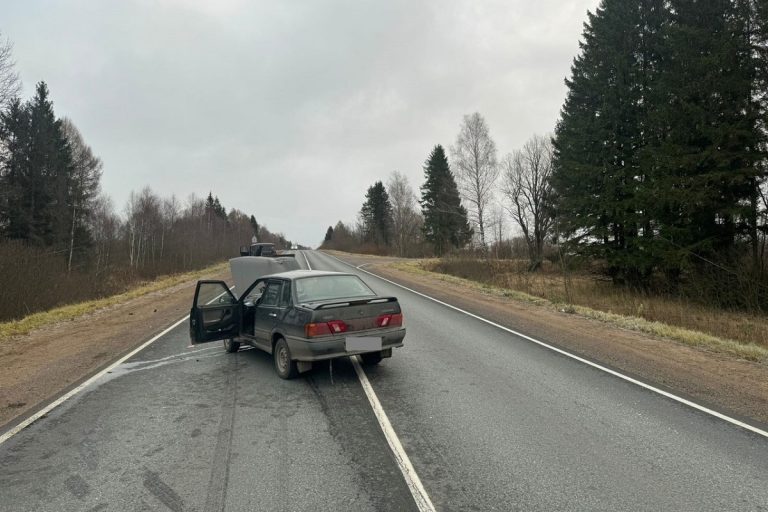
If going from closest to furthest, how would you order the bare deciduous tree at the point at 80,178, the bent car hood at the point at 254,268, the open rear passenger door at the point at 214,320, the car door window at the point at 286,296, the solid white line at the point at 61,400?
the solid white line at the point at 61,400, the car door window at the point at 286,296, the open rear passenger door at the point at 214,320, the bent car hood at the point at 254,268, the bare deciduous tree at the point at 80,178

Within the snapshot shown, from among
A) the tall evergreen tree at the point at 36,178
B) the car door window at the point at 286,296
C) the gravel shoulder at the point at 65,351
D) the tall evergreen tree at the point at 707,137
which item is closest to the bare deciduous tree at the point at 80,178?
the tall evergreen tree at the point at 36,178

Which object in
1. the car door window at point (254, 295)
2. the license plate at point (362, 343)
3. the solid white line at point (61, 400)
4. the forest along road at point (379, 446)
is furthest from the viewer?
the car door window at point (254, 295)

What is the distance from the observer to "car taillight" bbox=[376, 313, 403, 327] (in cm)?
678

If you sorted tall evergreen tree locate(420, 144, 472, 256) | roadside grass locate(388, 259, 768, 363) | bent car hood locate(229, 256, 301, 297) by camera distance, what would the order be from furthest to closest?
tall evergreen tree locate(420, 144, 472, 256)
bent car hood locate(229, 256, 301, 297)
roadside grass locate(388, 259, 768, 363)

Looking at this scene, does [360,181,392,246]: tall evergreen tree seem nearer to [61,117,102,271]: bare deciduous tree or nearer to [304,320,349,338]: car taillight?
[61,117,102,271]: bare deciduous tree

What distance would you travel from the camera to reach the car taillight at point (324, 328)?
626cm

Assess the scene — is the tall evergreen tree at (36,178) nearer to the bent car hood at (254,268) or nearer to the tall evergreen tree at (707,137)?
the bent car hood at (254,268)

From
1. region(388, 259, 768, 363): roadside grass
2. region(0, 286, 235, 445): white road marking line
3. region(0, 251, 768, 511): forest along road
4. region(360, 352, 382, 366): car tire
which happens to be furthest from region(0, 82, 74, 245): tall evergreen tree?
region(360, 352, 382, 366): car tire

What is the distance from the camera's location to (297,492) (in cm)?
353

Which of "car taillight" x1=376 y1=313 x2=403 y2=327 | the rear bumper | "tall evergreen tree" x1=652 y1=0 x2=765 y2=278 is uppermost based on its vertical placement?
"tall evergreen tree" x1=652 y1=0 x2=765 y2=278

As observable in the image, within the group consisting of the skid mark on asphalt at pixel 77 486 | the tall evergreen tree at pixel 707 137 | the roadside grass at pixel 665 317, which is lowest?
the roadside grass at pixel 665 317

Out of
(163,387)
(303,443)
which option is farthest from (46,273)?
(303,443)

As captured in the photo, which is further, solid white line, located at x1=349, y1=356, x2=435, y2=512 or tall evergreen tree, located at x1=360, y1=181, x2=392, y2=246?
tall evergreen tree, located at x1=360, y1=181, x2=392, y2=246

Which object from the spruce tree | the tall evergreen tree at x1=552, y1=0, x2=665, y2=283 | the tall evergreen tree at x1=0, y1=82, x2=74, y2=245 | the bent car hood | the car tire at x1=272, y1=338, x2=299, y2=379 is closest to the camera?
the car tire at x1=272, y1=338, x2=299, y2=379
